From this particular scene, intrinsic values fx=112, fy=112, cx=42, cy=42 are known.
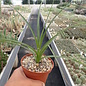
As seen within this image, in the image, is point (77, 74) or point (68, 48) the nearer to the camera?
point (77, 74)

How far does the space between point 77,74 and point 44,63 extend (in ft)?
2.10

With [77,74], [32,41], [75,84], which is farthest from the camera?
[32,41]

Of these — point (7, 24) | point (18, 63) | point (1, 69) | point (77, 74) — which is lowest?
point (18, 63)

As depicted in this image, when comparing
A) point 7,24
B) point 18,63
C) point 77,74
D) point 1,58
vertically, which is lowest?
point 18,63

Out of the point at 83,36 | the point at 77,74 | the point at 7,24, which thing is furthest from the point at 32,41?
the point at 77,74

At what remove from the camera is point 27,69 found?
1.16 metres

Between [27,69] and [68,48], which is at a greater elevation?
[27,69]

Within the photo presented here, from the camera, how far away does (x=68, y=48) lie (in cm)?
228

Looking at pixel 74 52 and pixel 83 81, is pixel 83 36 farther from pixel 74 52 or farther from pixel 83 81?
pixel 83 81

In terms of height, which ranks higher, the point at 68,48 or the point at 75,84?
the point at 68,48

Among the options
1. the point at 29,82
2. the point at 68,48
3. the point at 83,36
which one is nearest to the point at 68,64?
the point at 68,48

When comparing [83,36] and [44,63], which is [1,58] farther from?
[83,36]

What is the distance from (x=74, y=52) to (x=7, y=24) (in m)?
1.94

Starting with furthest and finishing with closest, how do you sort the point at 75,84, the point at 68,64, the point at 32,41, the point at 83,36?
the point at 32,41
the point at 83,36
the point at 68,64
the point at 75,84
